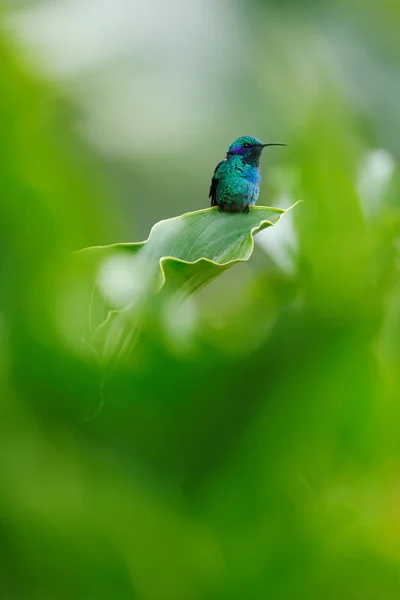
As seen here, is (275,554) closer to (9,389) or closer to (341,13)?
(9,389)

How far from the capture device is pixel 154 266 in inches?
14.6

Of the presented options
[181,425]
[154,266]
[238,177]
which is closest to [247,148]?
[238,177]

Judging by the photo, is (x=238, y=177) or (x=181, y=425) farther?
(x=238, y=177)

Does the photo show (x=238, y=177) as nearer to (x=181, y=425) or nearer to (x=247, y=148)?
(x=247, y=148)

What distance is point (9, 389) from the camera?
178 mm

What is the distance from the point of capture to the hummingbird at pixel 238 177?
52.3 inches

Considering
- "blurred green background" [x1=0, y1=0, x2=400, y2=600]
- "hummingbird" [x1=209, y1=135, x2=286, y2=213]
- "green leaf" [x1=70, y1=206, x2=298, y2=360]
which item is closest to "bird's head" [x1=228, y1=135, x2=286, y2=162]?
"hummingbird" [x1=209, y1=135, x2=286, y2=213]

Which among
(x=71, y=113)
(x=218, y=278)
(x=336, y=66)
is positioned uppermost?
(x=336, y=66)

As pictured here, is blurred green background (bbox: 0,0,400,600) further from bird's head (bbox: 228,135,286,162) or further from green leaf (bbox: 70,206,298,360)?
bird's head (bbox: 228,135,286,162)

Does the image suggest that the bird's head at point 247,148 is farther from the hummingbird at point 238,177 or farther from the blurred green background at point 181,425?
the blurred green background at point 181,425

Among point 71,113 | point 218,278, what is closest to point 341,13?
point 218,278

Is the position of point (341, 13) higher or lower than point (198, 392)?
higher

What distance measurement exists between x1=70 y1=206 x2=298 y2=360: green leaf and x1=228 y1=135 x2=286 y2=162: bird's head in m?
0.60

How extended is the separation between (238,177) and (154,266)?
1074 mm
